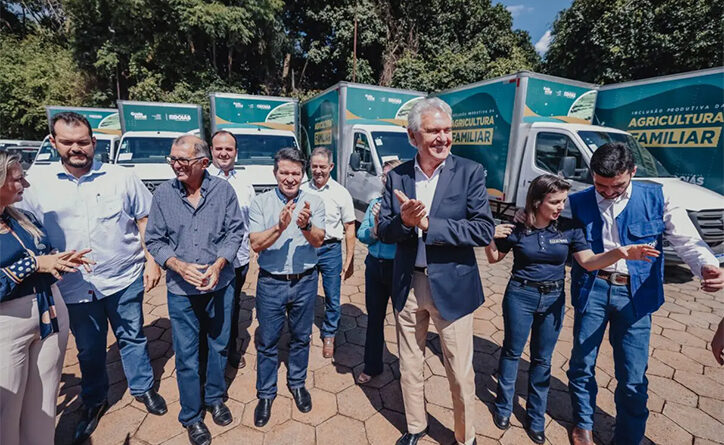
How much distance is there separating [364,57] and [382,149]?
1441 cm

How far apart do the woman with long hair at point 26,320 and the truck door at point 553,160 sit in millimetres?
6564

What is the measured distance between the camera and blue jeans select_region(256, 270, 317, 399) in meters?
2.44

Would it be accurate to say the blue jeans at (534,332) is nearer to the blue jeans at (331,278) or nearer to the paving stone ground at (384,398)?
the paving stone ground at (384,398)

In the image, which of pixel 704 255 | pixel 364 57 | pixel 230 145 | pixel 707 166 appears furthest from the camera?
pixel 364 57

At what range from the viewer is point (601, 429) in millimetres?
2508

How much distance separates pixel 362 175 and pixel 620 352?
218 inches

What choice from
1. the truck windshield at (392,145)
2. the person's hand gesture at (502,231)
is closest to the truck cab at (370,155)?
the truck windshield at (392,145)

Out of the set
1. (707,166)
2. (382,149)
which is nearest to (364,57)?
(382,149)

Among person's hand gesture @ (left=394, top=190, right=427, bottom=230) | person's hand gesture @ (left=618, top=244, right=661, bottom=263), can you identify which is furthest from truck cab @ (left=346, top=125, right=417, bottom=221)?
person's hand gesture @ (left=618, top=244, right=661, bottom=263)

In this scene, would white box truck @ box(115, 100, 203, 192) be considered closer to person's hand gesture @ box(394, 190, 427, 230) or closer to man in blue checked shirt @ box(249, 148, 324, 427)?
man in blue checked shirt @ box(249, 148, 324, 427)

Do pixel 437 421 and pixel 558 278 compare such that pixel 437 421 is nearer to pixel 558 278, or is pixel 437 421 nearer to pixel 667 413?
pixel 558 278

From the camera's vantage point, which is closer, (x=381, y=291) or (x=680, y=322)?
(x=381, y=291)

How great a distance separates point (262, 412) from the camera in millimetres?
2510

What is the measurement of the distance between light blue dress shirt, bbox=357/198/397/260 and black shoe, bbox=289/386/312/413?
4.09 feet
